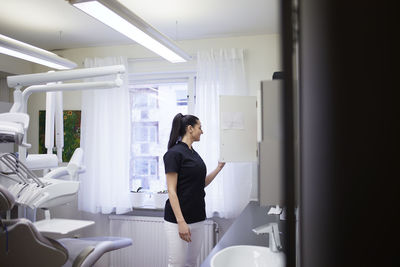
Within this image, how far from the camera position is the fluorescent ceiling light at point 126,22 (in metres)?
1.70

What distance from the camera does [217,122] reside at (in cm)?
333

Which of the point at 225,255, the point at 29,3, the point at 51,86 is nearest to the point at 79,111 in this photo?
the point at 29,3

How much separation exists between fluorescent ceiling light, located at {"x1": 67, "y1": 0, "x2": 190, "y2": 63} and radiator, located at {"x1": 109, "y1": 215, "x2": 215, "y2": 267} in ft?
5.93

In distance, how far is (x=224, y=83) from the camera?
338 centimetres

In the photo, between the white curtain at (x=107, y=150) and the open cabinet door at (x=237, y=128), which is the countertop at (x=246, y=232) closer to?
the open cabinet door at (x=237, y=128)

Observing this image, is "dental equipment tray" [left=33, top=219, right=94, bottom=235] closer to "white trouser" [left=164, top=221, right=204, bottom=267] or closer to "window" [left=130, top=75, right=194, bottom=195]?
"white trouser" [left=164, top=221, right=204, bottom=267]

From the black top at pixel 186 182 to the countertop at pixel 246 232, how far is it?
12.0 inches

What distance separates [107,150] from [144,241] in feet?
3.52

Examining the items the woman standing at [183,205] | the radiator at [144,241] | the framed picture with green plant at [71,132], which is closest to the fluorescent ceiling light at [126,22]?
the woman standing at [183,205]

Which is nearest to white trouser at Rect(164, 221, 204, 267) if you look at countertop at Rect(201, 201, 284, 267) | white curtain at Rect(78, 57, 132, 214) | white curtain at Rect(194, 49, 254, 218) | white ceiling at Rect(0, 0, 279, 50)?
countertop at Rect(201, 201, 284, 267)

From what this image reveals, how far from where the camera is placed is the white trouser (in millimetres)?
2285

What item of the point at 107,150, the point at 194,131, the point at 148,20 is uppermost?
the point at 148,20

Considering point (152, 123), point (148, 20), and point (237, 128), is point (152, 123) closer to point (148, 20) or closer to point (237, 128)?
point (148, 20)

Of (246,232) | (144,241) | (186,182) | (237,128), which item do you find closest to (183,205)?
(186,182)
